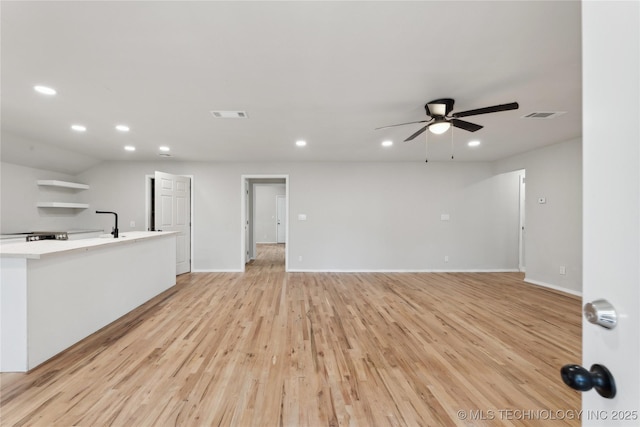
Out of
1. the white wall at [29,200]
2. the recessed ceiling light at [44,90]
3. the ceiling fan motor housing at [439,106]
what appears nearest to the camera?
the recessed ceiling light at [44,90]

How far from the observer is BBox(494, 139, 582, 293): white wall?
4141 mm

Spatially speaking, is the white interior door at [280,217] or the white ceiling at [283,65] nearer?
the white ceiling at [283,65]

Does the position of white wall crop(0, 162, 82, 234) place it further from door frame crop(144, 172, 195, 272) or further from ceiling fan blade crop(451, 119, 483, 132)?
ceiling fan blade crop(451, 119, 483, 132)

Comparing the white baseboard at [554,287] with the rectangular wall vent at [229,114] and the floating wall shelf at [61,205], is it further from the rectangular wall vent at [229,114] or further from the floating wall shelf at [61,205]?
the floating wall shelf at [61,205]

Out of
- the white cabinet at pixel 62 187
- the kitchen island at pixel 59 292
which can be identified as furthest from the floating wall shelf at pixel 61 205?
the kitchen island at pixel 59 292

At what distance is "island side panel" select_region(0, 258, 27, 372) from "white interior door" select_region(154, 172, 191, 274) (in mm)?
2844

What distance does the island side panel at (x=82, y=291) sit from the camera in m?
2.13

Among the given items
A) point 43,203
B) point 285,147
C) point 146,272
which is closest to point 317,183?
point 285,147

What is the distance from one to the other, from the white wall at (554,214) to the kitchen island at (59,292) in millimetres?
6482

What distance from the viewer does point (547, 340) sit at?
259cm

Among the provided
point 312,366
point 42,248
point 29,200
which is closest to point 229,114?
point 42,248
